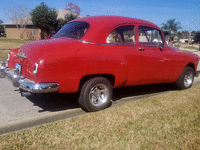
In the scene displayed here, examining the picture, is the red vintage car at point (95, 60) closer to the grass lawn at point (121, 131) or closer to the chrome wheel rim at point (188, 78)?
the grass lawn at point (121, 131)

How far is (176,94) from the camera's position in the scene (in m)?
5.15

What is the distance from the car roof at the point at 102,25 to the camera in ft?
11.9

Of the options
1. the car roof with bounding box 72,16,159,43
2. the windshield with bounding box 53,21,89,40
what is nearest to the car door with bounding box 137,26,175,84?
the car roof with bounding box 72,16,159,43

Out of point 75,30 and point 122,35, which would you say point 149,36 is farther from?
point 75,30

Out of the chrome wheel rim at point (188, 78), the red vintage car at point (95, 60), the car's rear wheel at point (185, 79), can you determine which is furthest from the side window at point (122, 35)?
the chrome wheel rim at point (188, 78)

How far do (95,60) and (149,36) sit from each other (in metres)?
1.97

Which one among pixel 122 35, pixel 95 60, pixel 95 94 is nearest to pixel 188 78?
pixel 122 35

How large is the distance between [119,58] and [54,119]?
1.71 m

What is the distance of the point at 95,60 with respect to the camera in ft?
11.2

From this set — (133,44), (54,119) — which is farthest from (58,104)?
(133,44)

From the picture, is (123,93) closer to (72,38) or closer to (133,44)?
(133,44)

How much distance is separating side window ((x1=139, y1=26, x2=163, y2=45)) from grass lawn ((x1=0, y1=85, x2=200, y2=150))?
5.27ft

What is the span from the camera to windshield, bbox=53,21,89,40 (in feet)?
12.3

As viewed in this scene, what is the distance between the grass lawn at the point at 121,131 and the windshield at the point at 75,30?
160 centimetres
